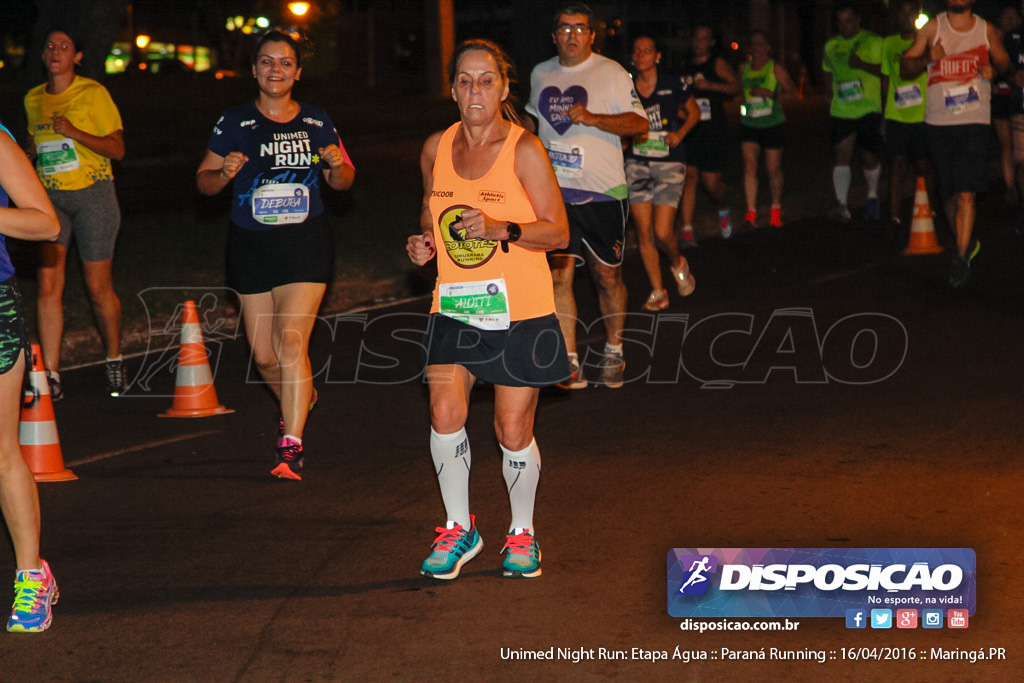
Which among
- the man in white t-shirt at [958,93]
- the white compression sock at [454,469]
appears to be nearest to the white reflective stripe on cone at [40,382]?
the white compression sock at [454,469]

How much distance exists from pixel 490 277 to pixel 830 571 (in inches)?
64.9

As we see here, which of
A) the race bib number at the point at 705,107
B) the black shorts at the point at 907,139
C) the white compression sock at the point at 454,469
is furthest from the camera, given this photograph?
the race bib number at the point at 705,107

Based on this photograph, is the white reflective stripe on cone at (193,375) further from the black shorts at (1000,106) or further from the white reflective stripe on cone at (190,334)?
the black shorts at (1000,106)

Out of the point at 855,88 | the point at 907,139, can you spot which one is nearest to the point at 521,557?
the point at 907,139

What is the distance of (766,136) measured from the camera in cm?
1562

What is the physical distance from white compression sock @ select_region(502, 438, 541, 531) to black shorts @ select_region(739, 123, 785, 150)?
1051cm

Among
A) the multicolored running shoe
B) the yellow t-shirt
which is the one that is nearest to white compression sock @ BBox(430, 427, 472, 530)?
the multicolored running shoe

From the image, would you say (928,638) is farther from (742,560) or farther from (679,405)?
(679,405)

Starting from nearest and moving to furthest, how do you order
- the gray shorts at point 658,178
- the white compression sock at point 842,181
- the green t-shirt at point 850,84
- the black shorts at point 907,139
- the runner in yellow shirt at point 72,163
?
the runner in yellow shirt at point 72,163 < the gray shorts at point 658,178 < the black shorts at point 907,139 < the green t-shirt at point 850,84 < the white compression sock at point 842,181

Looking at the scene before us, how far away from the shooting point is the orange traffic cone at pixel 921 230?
1393 cm

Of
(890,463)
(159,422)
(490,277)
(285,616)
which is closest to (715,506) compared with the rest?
(890,463)

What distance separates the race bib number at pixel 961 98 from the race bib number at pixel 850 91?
3862 mm

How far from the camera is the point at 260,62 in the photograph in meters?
6.97

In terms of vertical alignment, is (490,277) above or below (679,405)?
above
